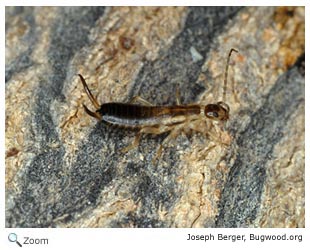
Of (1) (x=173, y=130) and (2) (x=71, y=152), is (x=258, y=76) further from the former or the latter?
(2) (x=71, y=152)
